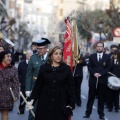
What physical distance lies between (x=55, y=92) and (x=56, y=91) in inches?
0.9

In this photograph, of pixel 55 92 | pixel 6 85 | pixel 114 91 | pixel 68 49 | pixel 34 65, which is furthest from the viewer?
pixel 114 91

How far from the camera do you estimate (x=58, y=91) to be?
898 centimetres

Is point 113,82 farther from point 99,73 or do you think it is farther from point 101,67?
point 99,73

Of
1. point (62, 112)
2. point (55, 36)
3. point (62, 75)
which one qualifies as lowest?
point (55, 36)

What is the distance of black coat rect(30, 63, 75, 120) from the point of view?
8930 mm

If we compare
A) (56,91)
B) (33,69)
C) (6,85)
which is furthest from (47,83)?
(33,69)

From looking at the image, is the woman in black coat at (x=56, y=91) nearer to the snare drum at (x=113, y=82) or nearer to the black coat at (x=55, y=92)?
the black coat at (x=55, y=92)

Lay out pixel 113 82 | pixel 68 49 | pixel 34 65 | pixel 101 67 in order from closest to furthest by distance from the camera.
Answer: pixel 34 65 → pixel 68 49 → pixel 101 67 → pixel 113 82

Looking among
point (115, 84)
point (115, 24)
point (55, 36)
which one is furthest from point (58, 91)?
point (55, 36)

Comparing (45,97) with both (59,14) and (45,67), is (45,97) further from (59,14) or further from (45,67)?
(59,14)

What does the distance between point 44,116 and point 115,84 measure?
303 inches

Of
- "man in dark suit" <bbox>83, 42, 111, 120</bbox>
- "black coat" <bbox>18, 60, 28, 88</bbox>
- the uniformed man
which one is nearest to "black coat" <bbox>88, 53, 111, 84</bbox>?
"man in dark suit" <bbox>83, 42, 111, 120</bbox>

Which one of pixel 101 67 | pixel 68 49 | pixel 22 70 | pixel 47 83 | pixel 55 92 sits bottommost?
pixel 22 70

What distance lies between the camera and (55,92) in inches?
353
